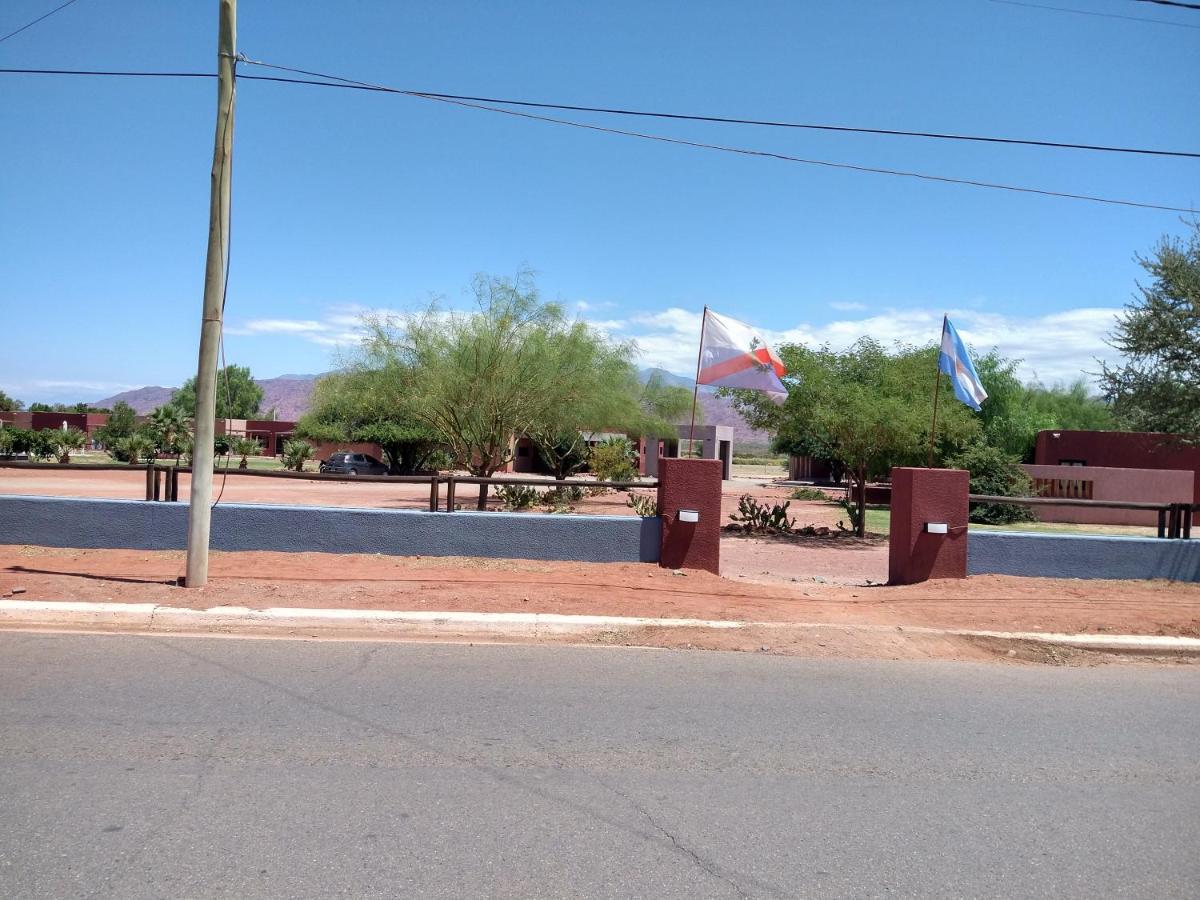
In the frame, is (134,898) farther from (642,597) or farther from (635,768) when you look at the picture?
(642,597)

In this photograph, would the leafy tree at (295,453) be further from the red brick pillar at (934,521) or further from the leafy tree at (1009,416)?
the red brick pillar at (934,521)

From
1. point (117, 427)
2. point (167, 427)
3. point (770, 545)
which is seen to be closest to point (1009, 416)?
point (770, 545)

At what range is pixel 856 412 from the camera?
20.3 m

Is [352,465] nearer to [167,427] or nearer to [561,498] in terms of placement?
[167,427]

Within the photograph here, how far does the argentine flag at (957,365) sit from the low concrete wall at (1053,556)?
2.27 m

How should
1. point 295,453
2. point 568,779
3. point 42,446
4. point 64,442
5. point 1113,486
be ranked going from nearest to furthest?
point 568,779, point 1113,486, point 295,453, point 64,442, point 42,446

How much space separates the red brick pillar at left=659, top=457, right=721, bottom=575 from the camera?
12328 millimetres

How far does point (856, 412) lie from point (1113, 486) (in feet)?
45.5

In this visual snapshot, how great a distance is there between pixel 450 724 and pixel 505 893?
2.33 metres

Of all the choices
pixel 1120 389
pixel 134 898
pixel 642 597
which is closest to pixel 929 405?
pixel 1120 389

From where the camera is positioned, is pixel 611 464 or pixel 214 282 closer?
pixel 214 282

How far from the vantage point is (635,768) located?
535 centimetres

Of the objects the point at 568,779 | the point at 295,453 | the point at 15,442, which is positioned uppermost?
the point at 295,453

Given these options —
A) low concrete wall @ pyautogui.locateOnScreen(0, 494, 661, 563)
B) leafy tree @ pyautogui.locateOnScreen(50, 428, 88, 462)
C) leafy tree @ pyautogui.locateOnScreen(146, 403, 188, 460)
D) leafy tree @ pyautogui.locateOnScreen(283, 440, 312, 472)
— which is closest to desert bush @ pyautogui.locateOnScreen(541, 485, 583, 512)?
low concrete wall @ pyautogui.locateOnScreen(0, 494, 661, 563)
